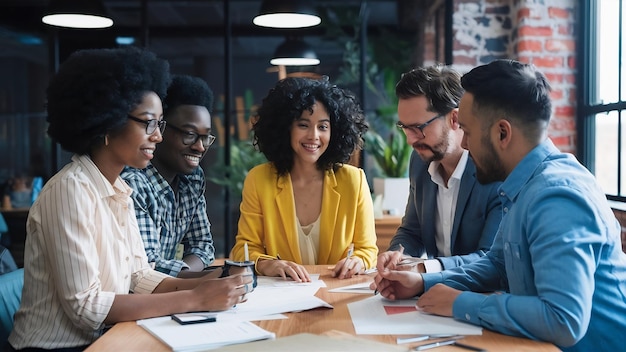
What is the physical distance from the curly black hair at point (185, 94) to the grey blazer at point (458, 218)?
951 mm

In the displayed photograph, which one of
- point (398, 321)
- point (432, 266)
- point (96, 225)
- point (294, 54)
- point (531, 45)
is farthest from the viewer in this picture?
point (294, 54)

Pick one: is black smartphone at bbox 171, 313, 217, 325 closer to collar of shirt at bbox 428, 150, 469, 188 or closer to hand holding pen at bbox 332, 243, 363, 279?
hand holding pen at bbox 332, 243, 363, 279

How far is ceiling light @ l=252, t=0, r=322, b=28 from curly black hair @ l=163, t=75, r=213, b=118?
168cm

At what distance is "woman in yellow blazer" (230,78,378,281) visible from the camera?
2676 millimetres

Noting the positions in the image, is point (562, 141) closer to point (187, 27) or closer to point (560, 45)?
point (560, 45)

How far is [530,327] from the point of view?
142cm

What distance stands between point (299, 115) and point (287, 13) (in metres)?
1.67

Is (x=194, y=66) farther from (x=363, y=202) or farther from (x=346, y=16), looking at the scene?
(x=363, y=202)

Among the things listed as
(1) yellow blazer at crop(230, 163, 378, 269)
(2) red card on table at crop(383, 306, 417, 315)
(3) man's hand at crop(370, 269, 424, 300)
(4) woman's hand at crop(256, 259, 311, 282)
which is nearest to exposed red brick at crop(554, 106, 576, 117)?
(1) yellow blazer at crop(230, 163, 378, 269)

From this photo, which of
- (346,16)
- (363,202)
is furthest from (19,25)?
(363,202)

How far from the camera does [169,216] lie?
105 inches

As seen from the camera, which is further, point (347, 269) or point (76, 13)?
point (76, 13)

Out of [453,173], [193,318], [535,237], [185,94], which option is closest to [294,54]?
[185,94]

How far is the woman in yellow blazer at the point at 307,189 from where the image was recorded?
268 cm
